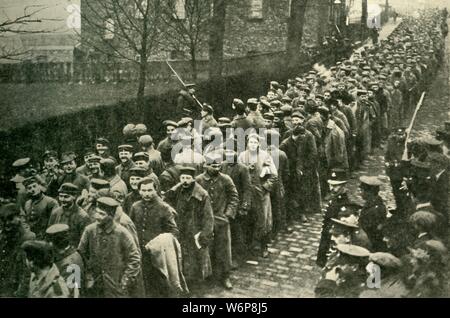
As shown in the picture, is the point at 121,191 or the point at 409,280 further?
the point at 121,191

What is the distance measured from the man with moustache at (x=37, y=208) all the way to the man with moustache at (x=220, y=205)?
76.7 inches

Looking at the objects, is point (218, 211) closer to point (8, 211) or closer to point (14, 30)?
point (8, 211)

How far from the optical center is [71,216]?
22.3 ft

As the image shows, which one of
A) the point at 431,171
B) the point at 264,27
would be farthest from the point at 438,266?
the point at 264,27

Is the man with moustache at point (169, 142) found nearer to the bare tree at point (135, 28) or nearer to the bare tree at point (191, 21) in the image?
the bare tree at point (135, 28)

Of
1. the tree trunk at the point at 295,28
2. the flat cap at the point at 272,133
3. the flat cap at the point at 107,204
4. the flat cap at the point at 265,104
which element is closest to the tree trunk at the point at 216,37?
the flat cap at the point at 265,104

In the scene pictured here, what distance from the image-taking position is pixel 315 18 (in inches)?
1109

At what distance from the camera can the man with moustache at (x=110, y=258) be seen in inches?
234

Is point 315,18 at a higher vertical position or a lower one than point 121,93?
higher

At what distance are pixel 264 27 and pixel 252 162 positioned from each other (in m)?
20.3

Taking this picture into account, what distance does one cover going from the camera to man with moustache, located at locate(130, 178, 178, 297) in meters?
6.61

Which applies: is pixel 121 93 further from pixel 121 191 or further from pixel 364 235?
pixel 364 235

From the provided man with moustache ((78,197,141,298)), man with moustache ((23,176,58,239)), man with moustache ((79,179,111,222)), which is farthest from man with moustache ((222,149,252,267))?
man with moustache ((23,176,58,239))

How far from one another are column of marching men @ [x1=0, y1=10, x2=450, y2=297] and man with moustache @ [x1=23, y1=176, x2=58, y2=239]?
0.01m
